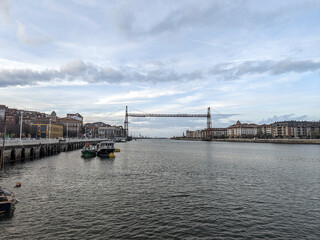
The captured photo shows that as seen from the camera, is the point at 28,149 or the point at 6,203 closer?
the point at 6,203

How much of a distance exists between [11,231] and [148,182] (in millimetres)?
13818

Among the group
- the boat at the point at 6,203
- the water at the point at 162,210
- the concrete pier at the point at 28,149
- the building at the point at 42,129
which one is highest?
the building at the point at 42,129

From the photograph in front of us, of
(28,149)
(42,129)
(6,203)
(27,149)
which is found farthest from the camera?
(42,129)

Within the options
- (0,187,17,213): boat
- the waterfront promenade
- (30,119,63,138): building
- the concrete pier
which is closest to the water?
(0,187,17,213): boat

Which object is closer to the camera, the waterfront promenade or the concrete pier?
the waterfront promenade

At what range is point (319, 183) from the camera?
2400 cm

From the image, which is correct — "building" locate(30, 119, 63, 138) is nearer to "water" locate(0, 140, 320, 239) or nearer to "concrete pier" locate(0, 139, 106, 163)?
"concrete pier" locate(0, 139, 106, 163)

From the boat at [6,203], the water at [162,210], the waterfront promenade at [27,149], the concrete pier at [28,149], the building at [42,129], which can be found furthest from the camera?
the building at [42,129]

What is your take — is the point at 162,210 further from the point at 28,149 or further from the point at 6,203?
the point at 28,149

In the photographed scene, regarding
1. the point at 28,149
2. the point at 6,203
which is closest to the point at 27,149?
the point at 28,149

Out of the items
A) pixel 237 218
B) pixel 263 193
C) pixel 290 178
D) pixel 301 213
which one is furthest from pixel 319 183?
pixel 237 218

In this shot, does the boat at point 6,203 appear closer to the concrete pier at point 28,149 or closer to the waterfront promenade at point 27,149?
the waterfront promenade at point 27,149

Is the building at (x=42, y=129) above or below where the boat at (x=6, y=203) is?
above

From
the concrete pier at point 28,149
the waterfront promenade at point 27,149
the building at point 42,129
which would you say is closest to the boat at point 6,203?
the waterfront promenade at point 27,149
